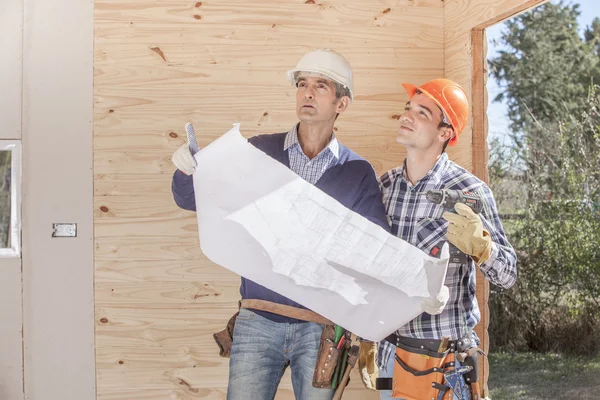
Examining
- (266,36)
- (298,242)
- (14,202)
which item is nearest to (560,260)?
(266,36)

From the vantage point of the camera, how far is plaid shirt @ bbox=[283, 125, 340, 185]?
2438mm

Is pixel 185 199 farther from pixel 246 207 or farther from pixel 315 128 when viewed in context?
pixel 315 128

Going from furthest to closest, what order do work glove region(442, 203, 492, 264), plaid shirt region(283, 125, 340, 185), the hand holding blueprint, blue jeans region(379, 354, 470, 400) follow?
plaid shirt region(283, 125, 340, 185), blue jeans region(379, 354, 470, 400), the hand holding blueprint, work glove region(442, 203, 492, 264)

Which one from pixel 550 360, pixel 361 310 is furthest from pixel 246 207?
pixel 550 360

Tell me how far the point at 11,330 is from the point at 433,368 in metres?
2.04

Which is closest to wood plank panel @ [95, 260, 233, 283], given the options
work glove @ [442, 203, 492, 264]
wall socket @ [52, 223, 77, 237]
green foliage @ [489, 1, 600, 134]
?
wall socket @ [52, 223, 77, 237]

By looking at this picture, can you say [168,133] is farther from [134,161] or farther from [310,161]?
[310,161]

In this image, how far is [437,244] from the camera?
7.00ft

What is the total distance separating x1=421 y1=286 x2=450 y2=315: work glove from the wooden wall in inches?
59.5

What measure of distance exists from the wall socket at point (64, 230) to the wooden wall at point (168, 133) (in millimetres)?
109

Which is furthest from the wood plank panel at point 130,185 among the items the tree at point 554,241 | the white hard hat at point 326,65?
the tree at point 554,241

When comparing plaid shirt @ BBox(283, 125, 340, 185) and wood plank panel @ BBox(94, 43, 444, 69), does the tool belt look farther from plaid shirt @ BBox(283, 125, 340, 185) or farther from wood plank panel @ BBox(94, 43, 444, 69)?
wood plank panel @ BBox(94, 43, 444, 69)

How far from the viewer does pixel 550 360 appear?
240 inches

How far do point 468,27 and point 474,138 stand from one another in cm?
53
